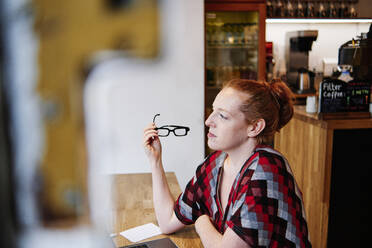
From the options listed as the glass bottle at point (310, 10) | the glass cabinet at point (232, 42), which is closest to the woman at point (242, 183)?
the glass cabinet at point (232, 42)

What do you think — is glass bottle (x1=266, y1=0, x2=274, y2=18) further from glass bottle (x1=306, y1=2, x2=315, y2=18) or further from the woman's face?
the woman's face

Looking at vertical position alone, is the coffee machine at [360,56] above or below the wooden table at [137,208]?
above

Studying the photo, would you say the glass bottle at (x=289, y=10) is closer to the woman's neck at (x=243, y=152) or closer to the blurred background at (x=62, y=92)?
the woman's neck at (x=243, y=152)

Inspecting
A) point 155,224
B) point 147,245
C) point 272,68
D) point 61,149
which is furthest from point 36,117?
point 272,68

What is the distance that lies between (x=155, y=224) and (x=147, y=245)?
0.22 m

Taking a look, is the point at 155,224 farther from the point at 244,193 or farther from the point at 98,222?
the point at 98,222

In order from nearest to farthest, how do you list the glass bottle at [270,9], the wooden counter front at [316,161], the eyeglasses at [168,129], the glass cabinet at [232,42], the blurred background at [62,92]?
1. the blurred background at [62,92]
2. the eyeglasses at [168,129]
3. the wooden counter front at [316,161]
4. the glass cabinet at [232,42]
5. the glass bottle at [270,9]

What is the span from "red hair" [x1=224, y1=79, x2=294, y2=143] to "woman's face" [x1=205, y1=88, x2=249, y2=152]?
2cm

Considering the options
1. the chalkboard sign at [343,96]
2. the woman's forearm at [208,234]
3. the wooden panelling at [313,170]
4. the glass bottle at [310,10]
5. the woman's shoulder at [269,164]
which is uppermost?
the glass bottle at [310,10]

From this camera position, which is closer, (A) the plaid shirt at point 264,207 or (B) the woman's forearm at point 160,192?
(A) the plaid shirt at point 264,207

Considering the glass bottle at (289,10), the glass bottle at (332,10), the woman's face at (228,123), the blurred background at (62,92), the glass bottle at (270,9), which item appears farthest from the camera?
the glass bottle at (332,10)

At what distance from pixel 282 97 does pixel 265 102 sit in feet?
0.25

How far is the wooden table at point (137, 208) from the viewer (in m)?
1.31

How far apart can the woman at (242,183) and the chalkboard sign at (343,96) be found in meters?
1.14
